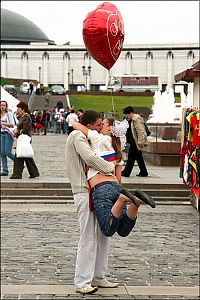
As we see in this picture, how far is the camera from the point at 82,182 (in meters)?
6.94

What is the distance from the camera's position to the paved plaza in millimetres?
7883

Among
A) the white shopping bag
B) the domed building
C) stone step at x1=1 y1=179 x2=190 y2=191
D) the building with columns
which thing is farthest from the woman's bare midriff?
the domed building

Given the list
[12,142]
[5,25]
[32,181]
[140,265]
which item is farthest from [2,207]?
[5,25]

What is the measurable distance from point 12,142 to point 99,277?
10.4m

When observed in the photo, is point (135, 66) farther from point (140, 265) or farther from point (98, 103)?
point (140, 265)

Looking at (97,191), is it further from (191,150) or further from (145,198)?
(191,150)

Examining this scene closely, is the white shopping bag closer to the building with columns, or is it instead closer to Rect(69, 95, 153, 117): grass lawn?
Rect(69, 95, 153, 117): grass lawn

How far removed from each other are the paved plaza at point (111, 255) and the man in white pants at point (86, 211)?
0.56 ft

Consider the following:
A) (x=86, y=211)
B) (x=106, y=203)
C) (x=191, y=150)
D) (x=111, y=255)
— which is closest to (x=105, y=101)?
(x=191, y=150)

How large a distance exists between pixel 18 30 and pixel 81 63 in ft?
77.2

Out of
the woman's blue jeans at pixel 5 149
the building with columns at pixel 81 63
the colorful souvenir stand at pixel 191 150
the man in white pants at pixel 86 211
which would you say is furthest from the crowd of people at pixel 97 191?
the building with columns at pixel 81 63

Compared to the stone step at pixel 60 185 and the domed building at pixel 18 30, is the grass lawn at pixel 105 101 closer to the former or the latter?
the domed building at pixel 18 30

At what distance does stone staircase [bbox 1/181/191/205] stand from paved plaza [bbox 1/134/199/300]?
1.75 ft

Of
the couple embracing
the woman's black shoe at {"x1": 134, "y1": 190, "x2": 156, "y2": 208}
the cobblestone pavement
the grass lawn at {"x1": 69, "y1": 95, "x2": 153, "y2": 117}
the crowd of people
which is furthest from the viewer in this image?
the grass lawn at {"x1": 69, "y1": 95, "x2": 153, "y2": 117}
